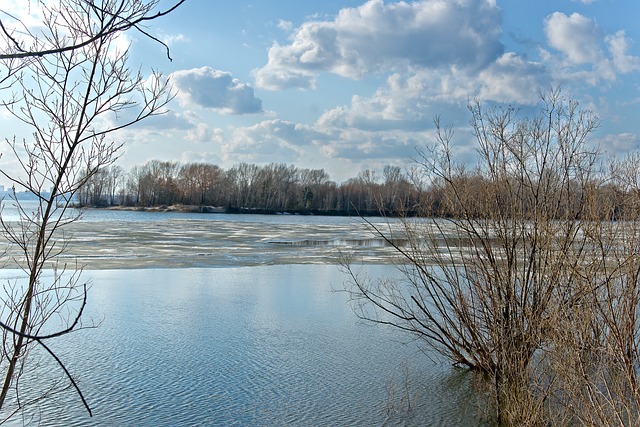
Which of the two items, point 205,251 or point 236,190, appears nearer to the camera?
point 205,251

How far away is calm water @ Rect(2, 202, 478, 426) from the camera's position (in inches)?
295

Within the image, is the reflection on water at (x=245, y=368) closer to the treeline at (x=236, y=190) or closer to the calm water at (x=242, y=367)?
the calm water at (x=242, y=367)

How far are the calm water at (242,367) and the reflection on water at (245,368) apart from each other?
0.06 feet

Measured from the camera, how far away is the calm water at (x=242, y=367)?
24.6 feet

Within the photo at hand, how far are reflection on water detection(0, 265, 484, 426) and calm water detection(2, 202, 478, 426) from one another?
0.7 inches

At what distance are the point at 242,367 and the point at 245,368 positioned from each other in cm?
7

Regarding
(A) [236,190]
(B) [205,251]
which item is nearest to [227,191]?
(A) [236,190]

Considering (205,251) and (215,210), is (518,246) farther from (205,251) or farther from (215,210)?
(215,210)

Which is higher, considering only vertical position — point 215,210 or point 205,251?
point 215,210

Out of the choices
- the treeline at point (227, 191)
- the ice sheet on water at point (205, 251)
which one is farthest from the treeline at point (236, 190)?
the ice sheet on water at point (205, 251)

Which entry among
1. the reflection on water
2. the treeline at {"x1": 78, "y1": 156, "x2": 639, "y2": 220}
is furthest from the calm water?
the treeline at {"x1": 78, "y1": 156, "x2": 639, "y2": 220}

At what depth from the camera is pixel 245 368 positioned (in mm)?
9133

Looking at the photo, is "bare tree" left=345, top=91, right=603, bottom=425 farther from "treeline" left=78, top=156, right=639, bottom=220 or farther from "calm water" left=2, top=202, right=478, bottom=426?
"treeline" left=78, top=156, right=639, bottom=220

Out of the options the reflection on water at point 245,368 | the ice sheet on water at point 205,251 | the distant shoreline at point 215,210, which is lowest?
the reflection on water at point 245,368
